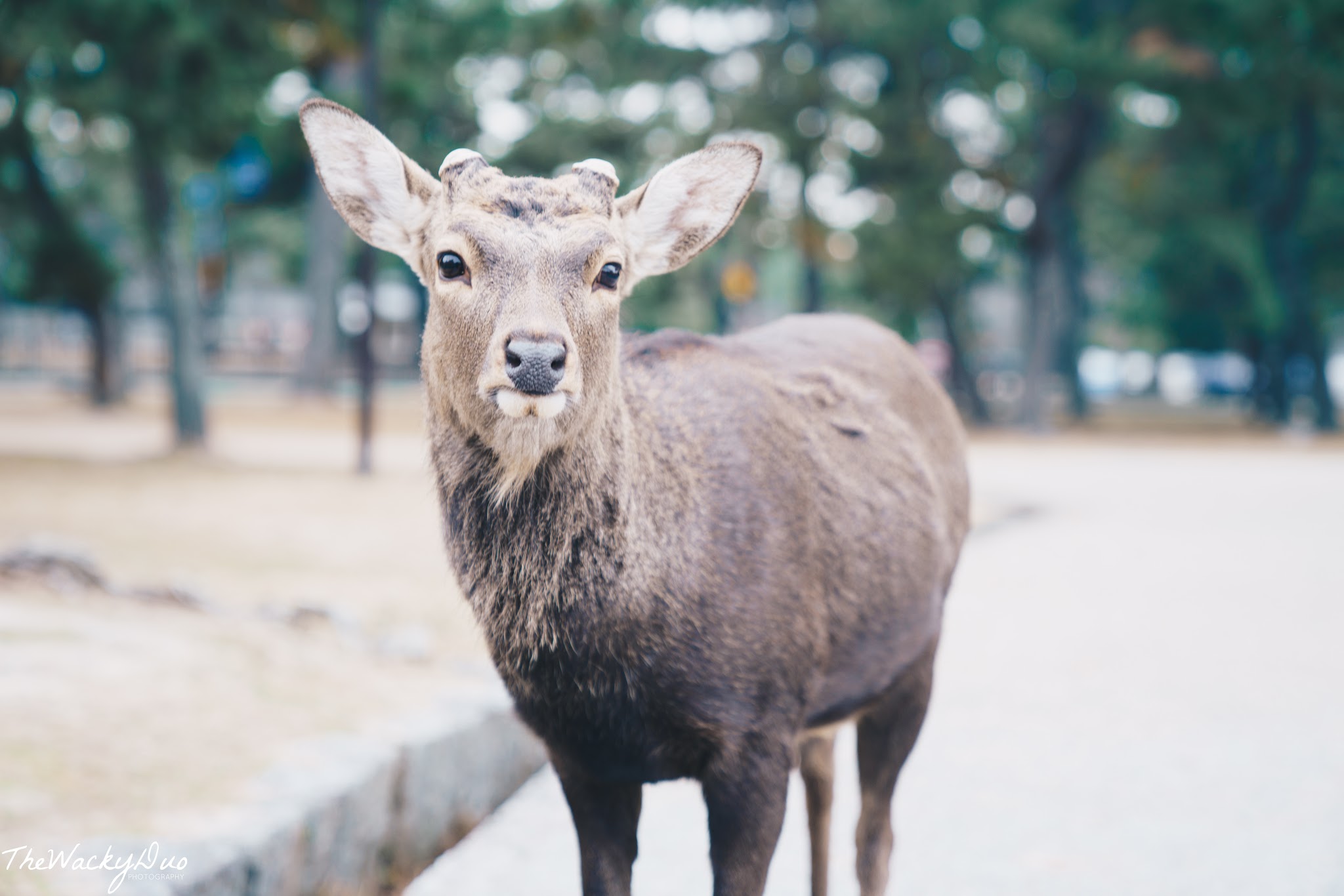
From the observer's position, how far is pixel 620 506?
332cm

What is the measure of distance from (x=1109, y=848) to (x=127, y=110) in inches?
525

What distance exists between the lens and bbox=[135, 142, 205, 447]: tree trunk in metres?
16.3

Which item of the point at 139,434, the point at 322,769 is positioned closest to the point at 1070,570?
the point at 322,769

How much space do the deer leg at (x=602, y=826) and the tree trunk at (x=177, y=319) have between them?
14.6 meters

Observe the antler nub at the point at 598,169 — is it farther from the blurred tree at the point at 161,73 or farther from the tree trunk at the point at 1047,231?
the tree trunk at the point at 1047,231

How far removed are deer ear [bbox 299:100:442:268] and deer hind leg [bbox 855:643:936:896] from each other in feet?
7.07

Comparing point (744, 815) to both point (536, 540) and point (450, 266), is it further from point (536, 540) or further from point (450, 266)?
point (450, 266)

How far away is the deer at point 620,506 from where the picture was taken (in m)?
3.16

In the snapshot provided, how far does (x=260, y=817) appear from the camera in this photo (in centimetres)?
432

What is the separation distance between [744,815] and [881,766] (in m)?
1.16

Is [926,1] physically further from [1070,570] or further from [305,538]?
[305,538]

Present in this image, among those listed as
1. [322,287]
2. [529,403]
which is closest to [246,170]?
[322,287]

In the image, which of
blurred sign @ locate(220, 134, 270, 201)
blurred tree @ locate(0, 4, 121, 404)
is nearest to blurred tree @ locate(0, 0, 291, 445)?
blurred sign @ locate(220, 134, 270, 201)

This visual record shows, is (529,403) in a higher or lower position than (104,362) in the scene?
higher
